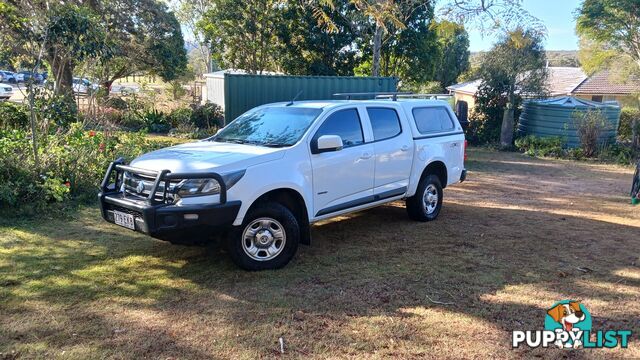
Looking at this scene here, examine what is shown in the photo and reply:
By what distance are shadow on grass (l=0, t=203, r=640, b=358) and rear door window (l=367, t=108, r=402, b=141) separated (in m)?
1.31

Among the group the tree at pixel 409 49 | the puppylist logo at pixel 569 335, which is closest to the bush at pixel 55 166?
the puppylist logo at pixel 569 335

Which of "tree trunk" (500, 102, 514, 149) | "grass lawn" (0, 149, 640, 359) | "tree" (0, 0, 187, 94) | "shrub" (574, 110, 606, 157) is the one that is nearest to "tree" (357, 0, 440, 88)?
"tree trunk" (500, 102, 514, 149)

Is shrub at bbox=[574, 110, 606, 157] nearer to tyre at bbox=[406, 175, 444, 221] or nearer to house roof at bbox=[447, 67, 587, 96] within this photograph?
tyre at bbox=[406, 175, 444, 221]

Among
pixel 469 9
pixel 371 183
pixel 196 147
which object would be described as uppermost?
pixel 469 9

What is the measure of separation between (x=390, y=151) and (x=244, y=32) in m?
17.0

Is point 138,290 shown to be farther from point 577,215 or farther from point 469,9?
point 469,9

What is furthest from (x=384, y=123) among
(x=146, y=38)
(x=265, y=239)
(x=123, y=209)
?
(x=146, y=38)

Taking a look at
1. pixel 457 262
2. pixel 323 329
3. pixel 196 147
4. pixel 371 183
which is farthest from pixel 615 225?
pixel 196 147

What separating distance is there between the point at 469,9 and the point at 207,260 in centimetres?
688

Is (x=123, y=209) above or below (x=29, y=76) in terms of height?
below

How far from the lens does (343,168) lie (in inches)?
228

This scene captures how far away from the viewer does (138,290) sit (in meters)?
4.62

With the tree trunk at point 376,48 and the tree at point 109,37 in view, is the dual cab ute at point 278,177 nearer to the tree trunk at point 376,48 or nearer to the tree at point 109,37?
the tree at point 109,37

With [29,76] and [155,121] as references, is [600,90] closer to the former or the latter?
[155,121]
